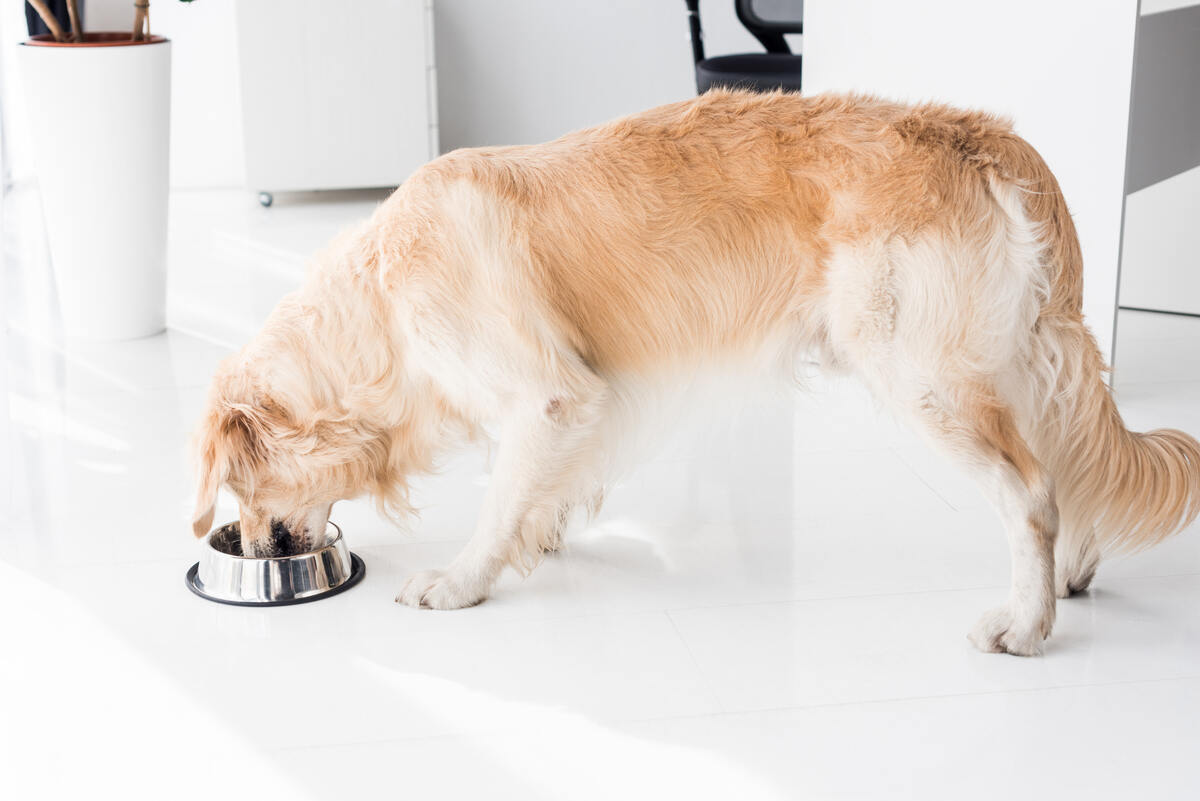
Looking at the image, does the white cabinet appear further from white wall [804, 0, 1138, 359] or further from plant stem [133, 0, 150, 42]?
white wall [804, 0, 1138, 359]

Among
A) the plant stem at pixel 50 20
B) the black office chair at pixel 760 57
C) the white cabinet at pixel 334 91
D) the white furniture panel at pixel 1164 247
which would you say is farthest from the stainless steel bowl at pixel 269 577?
the white cabinet at pixel 334 91

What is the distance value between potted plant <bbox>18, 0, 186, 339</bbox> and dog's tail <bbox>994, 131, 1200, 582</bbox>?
274cm

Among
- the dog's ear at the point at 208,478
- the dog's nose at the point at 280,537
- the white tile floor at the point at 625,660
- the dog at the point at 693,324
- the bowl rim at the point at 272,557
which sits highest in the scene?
the dog at the point at 693,324

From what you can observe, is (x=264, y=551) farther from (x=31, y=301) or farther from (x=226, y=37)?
(x=226, y=37)

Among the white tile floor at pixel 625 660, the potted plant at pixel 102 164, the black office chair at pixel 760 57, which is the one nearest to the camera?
the white tile floor at pixel 625 660

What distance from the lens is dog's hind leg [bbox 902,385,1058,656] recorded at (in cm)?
207

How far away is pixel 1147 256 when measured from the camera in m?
3.59

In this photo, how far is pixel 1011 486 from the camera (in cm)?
208

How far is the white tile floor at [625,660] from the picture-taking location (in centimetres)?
Result: 179

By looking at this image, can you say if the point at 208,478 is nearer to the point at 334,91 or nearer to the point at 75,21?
the point at 75,21

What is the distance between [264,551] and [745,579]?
36.9 inches

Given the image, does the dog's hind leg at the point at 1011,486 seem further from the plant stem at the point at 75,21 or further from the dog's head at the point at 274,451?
the plant stem at the point at 75,21

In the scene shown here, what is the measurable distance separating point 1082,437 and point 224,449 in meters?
1.51

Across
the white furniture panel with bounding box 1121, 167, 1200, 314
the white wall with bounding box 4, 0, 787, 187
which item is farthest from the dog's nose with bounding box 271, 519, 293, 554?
the white wall with bounding box 4, 0, 787, 187
